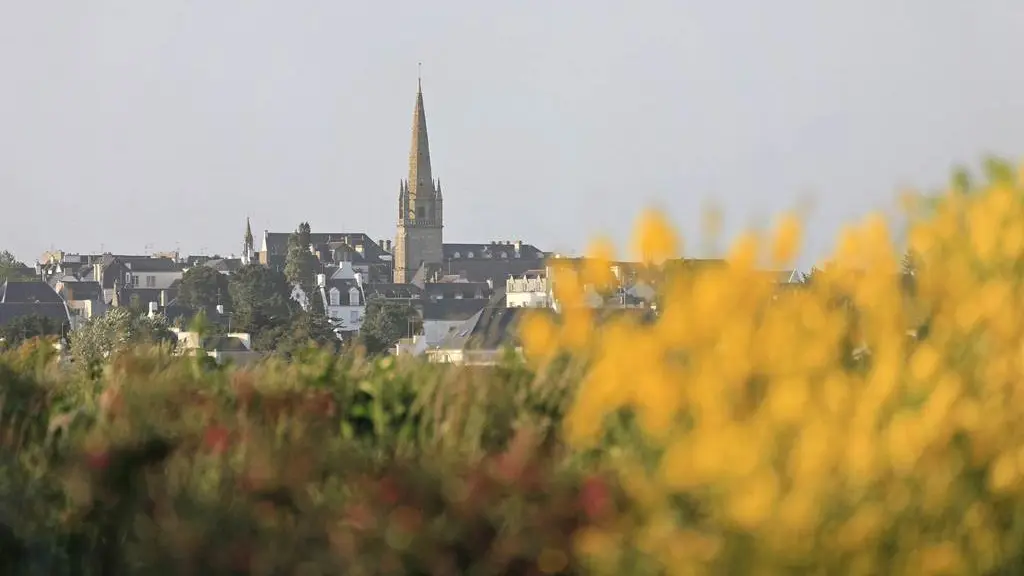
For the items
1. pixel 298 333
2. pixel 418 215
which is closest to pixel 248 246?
pixel 418 215

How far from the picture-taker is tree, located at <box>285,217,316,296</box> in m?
138

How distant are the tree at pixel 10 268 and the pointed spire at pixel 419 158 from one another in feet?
151

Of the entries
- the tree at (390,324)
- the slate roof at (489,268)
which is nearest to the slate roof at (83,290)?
the slate roof at (489,268)

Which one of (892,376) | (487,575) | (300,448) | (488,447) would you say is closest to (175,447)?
(300,448)

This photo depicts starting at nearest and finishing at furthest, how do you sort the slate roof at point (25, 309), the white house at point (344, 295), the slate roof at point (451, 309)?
1. the slate roof at point (25, 309)
2. the slate roof at point (451, 309)
3. the white house at point (344, 295)

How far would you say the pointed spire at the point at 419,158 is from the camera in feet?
629


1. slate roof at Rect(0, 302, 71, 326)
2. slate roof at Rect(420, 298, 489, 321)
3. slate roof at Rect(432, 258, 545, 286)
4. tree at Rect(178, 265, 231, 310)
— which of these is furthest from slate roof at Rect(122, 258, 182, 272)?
slate roof at Rect(0, 302, 71, 326)

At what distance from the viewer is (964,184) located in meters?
5.41

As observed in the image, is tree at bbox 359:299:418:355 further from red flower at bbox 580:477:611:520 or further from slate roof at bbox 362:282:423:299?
red flower at bbox 580:477:611:520

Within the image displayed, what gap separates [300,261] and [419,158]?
55.9 meters

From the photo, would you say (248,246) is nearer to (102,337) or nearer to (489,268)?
(489,268)

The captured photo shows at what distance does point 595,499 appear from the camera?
4.07m

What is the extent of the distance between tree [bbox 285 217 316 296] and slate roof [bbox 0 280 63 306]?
25.7 metres

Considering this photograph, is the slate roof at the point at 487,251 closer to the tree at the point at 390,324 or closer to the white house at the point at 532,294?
the white house at the point at 532,294
